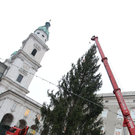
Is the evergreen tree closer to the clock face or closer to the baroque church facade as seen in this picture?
the baroque church facade

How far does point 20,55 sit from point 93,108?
3086 cm

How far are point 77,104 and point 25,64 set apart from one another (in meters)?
30.1

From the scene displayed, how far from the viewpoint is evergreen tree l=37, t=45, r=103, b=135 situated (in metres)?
10.7

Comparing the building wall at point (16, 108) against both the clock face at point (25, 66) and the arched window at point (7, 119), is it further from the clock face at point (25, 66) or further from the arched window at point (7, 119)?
the clock face at point (25, 66)

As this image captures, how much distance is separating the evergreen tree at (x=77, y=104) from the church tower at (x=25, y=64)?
21.2m

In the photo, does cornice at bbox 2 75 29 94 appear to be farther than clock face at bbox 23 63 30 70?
No

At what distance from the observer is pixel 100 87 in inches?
539

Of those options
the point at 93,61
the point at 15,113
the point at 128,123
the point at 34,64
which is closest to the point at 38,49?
the point at 34,64

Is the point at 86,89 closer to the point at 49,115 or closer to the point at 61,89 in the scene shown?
the point at 61,89

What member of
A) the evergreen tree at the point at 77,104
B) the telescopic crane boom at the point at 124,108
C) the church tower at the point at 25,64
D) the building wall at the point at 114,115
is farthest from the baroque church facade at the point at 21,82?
the building wall at the point at 114,115

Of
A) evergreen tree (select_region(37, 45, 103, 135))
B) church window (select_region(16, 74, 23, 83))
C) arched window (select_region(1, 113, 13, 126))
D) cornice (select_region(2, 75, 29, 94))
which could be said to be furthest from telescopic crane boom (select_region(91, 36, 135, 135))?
church window (select_region(16, 74, 23, 83))

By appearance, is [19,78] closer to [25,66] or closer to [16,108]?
[25,66]

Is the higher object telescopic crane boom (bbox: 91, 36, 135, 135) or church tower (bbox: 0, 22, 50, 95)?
church tower (bbox: 0, 22, 50, 95)

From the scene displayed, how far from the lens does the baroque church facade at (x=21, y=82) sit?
2523cm
